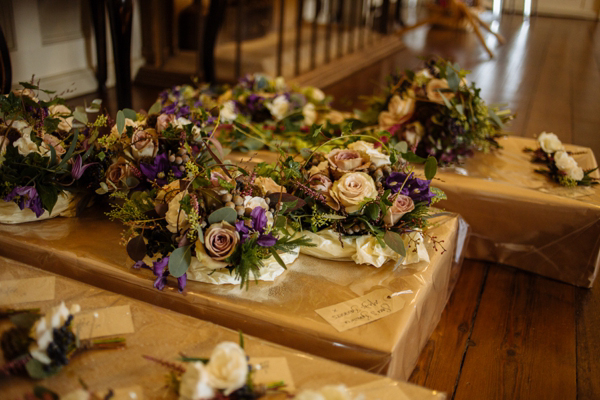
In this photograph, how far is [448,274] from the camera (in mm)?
1593

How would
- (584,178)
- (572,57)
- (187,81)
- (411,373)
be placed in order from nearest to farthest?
(411,373) < (584,178) < (187,81) < (572,57)

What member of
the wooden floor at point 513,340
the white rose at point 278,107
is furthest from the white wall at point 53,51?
the white rose at point 278,107

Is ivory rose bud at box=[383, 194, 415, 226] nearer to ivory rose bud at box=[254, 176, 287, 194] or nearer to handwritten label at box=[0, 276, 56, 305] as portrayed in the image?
ivory rose bud at box=[254, 176, 287, 194]

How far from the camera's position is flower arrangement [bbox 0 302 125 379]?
954 millimetres

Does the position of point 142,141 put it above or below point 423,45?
above

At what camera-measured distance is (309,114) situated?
2361 millimetres

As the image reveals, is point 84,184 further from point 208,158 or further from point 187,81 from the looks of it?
point 187,81

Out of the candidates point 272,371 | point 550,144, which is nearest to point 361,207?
point 272,371

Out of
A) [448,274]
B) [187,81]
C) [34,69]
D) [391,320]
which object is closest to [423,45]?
[187,81]

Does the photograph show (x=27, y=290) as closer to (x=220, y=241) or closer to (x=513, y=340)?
(x=220, y=241)

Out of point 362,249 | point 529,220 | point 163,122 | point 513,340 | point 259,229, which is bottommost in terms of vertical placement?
point 513,340

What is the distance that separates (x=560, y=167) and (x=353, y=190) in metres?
0.92

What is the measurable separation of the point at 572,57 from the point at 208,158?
527 centimetres

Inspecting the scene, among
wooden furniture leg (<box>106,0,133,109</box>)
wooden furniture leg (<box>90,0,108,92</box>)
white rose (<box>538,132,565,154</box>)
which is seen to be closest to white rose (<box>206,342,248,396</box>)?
white rose (<box>538,132,565,154</box>)
